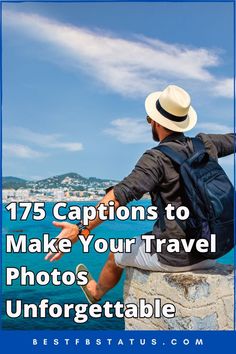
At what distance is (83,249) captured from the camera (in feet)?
12.8

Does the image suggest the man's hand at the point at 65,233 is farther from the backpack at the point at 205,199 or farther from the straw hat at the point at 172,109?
the straw hat at the point at 172,109

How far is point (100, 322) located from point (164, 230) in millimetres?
860

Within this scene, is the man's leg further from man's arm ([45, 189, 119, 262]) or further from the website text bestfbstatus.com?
man's arm ([45, 189, 119, 262])

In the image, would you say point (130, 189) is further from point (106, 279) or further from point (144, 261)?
point (106, 279)

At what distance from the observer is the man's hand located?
143 inches

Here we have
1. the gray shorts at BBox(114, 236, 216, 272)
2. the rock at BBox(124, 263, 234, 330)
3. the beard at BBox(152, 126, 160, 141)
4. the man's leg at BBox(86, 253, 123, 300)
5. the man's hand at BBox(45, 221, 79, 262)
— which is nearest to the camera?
the man's hand at BBox(45, 221, 79, 262)

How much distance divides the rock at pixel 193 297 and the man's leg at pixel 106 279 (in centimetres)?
27

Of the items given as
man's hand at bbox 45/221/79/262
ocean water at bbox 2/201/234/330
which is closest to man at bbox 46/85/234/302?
man's hand at bbox 45/221/79/262

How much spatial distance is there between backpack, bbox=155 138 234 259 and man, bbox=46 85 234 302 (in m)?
0.06

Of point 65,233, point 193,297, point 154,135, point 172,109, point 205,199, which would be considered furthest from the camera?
point 154,135

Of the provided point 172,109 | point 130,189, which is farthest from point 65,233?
point 172,109

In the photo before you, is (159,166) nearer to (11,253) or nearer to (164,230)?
(164,230)

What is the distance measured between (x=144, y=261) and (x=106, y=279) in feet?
1.58

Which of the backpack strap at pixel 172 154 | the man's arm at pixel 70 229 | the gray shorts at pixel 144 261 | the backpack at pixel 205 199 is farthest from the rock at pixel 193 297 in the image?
the backpack strap at pixel 172 154
